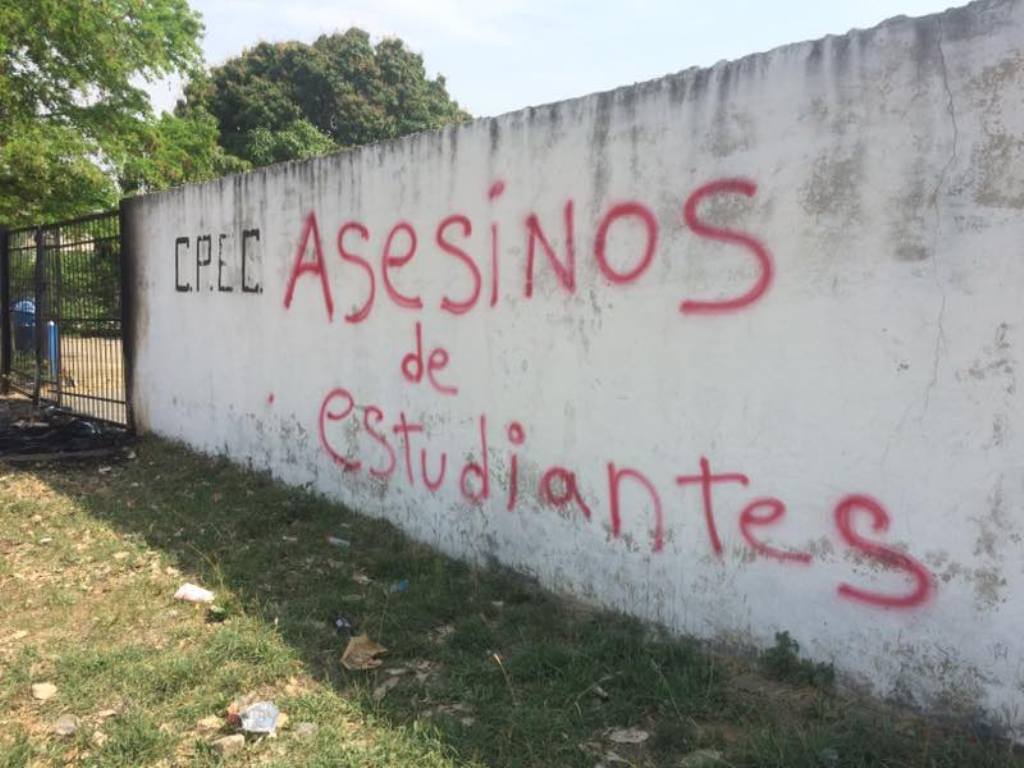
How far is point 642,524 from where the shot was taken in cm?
324

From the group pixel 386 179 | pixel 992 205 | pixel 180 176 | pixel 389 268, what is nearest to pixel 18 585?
pixel 389 268

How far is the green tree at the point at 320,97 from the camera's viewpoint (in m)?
22.1

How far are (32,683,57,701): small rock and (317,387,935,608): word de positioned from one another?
1.91 meters

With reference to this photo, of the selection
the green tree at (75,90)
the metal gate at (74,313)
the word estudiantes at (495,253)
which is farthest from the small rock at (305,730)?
the green tree at (75,90)

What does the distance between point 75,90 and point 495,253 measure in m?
9.76

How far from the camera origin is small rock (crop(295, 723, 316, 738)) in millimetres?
2650

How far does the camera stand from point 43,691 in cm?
293

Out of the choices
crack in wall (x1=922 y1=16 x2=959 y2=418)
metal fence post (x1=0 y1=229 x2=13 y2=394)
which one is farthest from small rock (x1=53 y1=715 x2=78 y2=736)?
metal fence post (x1=0 y1=229 x2=13 y2=394)

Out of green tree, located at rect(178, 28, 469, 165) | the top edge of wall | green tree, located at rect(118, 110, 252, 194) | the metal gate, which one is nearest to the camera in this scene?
the top edge of wall

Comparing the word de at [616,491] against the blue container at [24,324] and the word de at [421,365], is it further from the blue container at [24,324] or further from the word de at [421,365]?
the blue container at [24,324]

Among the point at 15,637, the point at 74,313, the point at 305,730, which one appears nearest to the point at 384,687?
the point at 305,730

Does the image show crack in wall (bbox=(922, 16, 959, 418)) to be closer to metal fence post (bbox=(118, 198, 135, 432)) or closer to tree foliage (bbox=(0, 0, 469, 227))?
metal fence post (bbox=(118, 198, 135, 432))

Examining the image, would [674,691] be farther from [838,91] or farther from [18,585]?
[18,585]

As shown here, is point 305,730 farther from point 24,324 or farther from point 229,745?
point 24,324
